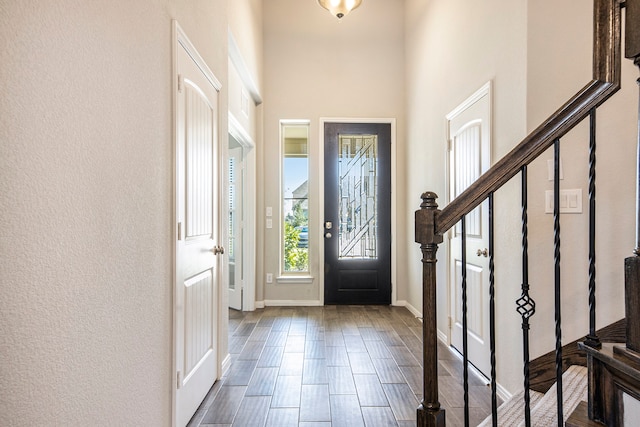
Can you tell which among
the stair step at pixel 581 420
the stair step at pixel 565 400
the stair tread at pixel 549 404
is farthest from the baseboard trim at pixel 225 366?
the stair step at pixel 581 420

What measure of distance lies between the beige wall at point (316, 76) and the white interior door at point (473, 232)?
1.78 m

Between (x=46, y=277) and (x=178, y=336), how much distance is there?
1017 millimetres

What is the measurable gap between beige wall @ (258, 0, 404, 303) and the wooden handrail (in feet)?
11.4

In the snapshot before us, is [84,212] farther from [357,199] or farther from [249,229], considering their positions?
[357,199]

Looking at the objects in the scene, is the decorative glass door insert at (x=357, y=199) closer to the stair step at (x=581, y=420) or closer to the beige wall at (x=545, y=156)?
the beige wall at (x=545, y=156)

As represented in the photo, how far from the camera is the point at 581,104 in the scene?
1130mm

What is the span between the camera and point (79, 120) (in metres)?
1.06

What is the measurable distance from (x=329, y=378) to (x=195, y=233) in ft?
4.64

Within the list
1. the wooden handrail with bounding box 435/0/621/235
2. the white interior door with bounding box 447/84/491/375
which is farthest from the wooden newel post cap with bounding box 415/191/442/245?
the white interior door with bounding box 447/84/491/375

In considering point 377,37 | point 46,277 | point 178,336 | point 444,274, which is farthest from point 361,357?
point 377,37

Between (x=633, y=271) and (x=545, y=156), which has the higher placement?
(x=545, y=156)

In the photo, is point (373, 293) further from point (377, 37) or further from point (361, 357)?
point (377, 37)

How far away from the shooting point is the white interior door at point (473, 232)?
2.58m

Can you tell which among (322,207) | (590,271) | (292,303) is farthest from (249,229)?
(590,271)
